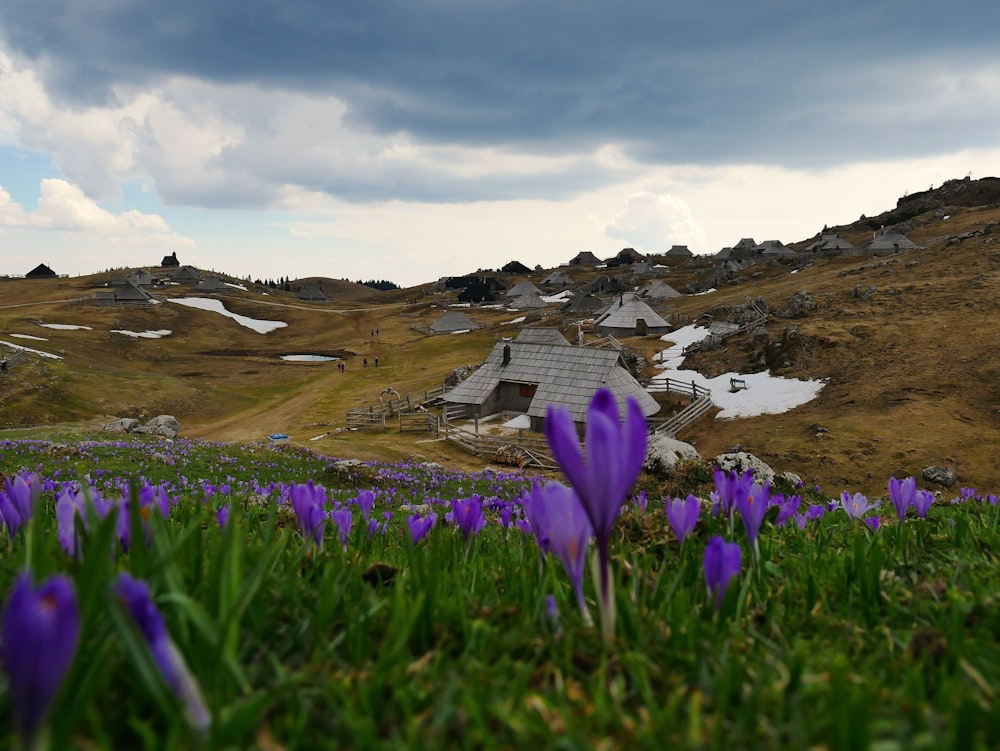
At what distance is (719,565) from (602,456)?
2.48 feet

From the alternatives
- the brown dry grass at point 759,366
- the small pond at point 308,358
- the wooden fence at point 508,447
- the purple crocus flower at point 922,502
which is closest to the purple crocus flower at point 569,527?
the purple crocus flower at point 922,502

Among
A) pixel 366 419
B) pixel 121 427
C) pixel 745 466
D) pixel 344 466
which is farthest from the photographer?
pixel 366 419

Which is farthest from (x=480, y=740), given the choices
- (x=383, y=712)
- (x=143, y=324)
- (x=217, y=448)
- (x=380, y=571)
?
(x=143, y=324)

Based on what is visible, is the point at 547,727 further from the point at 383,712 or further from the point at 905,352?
the point at 905,352

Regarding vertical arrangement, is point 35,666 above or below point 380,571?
above

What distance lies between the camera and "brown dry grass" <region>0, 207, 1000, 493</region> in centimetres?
2586

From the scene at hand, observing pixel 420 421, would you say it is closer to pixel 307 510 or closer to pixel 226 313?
pixel 307 510

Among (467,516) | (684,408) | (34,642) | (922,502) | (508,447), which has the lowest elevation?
(508,447)

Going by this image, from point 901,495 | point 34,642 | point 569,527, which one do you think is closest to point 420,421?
point 901,495

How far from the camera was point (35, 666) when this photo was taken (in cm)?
75

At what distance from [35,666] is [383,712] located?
0.71 meters

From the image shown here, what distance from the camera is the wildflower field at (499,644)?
103cm

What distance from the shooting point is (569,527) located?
1.63 metres

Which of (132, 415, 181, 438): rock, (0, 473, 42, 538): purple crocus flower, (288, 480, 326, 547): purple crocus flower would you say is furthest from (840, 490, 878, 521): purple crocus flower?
(132, 415, 181, 438): rock
